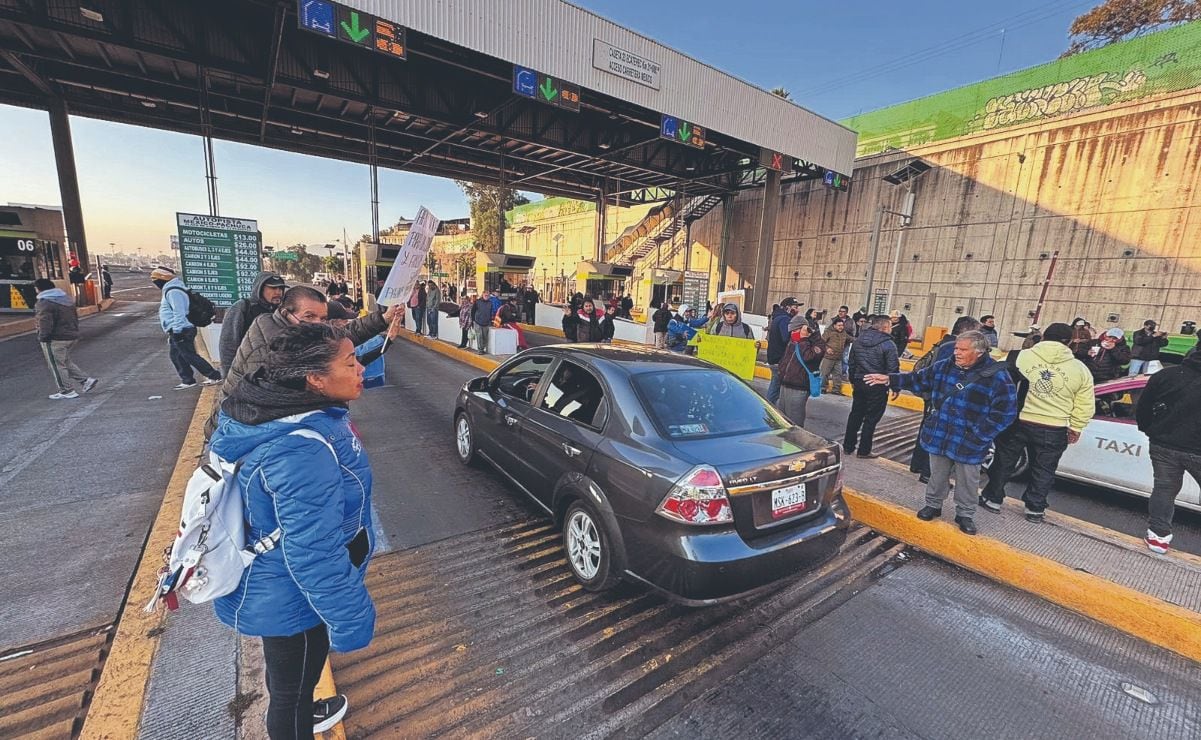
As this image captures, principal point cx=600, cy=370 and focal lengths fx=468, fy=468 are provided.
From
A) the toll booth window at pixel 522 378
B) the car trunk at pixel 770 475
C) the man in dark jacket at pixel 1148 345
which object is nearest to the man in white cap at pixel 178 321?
the toll booth window at pixel 522 378

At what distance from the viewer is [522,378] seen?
4.24 metres

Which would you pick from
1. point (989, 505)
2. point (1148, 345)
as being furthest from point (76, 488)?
point (1148, 345)

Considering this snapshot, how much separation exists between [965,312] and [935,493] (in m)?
18.8

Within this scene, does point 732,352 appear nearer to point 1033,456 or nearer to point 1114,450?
point 1033,456

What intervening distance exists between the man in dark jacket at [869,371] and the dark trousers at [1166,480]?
6.30ft

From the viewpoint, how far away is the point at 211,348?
988 cm

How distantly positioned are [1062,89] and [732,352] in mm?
18380

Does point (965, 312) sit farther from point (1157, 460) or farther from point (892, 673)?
point (892, 673)

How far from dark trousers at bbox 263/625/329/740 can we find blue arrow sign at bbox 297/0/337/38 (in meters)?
12.6

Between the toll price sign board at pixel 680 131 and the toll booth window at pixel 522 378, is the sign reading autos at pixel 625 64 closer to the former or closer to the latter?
the toll price sign board at pixel 680 131

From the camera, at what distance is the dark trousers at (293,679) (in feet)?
5.25

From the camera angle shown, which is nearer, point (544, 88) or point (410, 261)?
point (410, 261)

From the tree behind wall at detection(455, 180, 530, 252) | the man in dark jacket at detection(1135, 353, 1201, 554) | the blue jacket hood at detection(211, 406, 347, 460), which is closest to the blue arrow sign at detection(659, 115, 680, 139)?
the man in dark jacket at detection(1135, 353, 1201, 554)

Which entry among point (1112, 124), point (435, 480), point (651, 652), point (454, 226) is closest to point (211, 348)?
point (435, 480)
